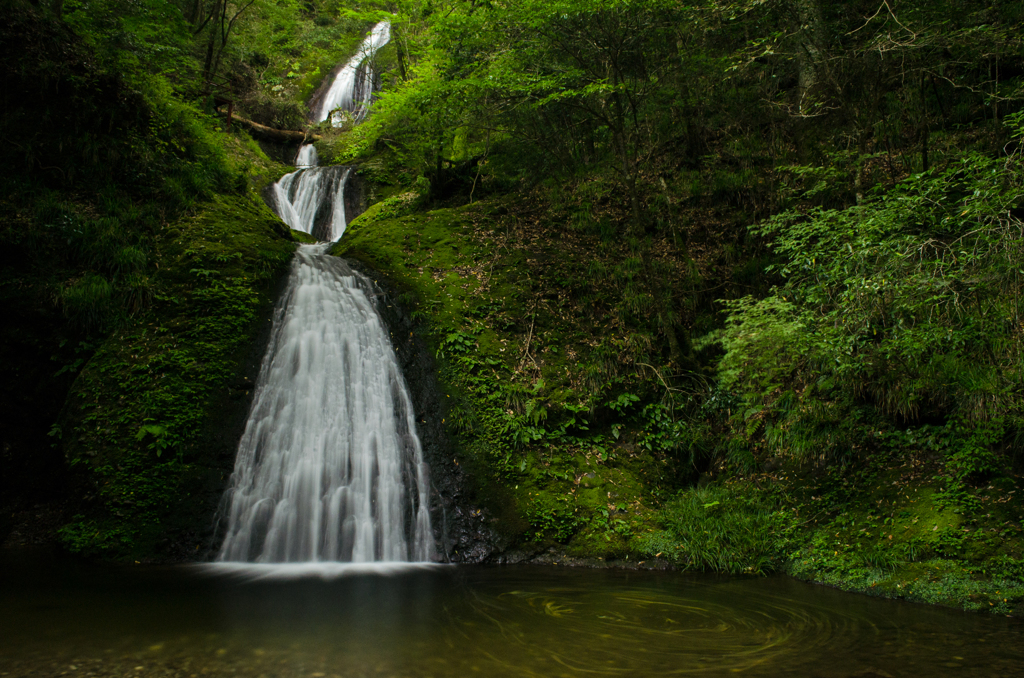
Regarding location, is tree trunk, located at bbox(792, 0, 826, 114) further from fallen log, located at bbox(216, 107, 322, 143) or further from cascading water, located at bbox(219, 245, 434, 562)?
fallen log, located at bbox(216, 107, 322, 143)

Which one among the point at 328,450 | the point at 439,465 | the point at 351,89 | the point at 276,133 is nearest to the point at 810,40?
the point at 439,465

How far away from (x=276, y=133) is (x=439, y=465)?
17.6 metres

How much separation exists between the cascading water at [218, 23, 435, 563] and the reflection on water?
0.81 metres

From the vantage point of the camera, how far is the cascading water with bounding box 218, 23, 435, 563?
677 cm

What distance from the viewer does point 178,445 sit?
7.11m

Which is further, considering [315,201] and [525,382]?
[315,201]

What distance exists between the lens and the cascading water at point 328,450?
22.2 ft

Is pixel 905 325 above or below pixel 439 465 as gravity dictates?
above

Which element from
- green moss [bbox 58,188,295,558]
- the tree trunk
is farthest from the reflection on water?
the tree trunk

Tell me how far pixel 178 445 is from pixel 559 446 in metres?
5.07

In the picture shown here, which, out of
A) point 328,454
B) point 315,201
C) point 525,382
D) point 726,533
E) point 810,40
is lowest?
point 726,533

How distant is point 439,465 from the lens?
779 cm

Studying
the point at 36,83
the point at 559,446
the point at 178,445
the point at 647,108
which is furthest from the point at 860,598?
the point at 36,83

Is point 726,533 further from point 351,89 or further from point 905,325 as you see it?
point 351,89
